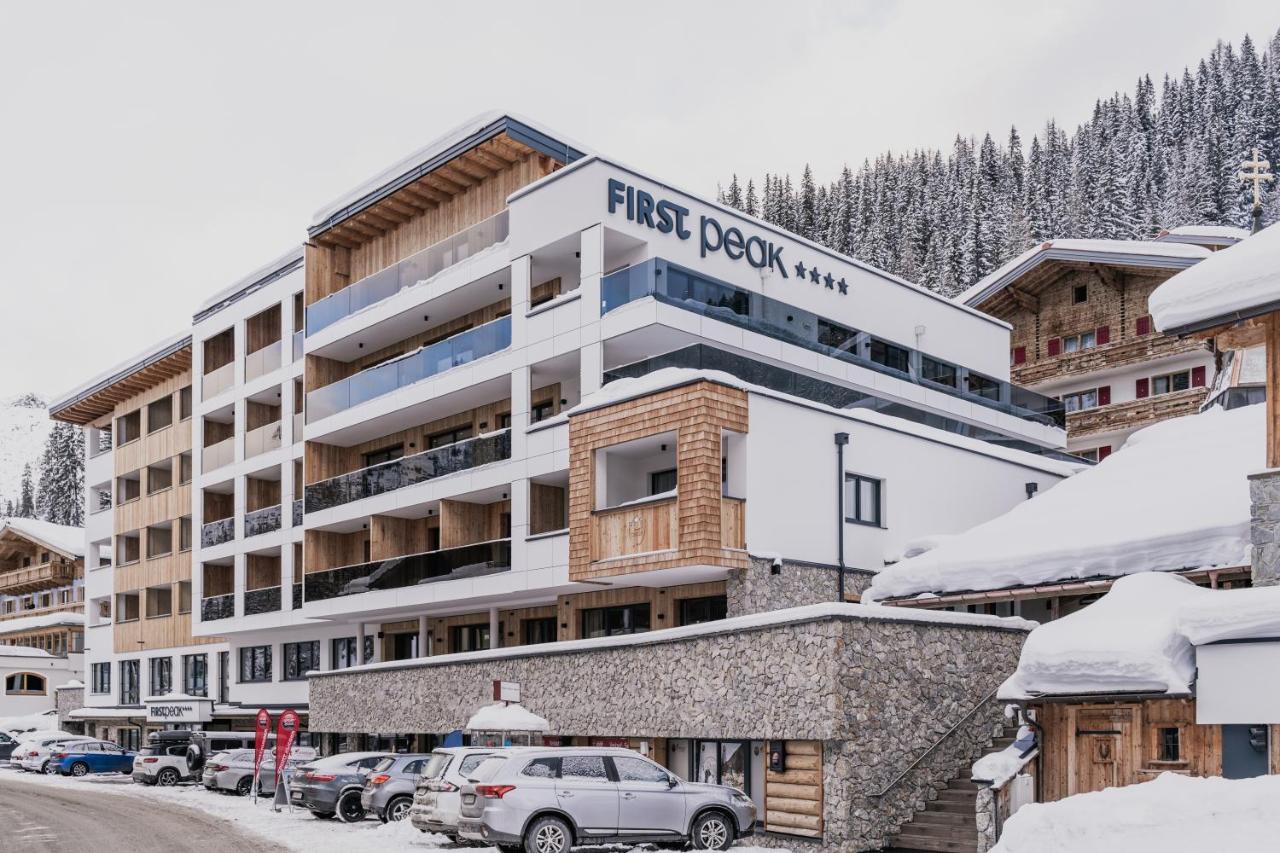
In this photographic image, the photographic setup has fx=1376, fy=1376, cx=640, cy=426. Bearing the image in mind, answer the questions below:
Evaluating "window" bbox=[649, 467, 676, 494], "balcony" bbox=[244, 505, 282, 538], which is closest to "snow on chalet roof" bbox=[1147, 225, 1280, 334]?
"window" bbox=[649, 467, 676, 494]

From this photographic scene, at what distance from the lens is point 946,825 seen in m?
21.1

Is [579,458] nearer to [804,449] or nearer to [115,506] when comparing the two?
[804,449]

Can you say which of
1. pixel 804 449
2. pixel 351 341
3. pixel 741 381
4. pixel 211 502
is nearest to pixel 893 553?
pixel 804 449

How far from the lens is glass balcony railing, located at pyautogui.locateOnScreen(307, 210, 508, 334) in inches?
1473

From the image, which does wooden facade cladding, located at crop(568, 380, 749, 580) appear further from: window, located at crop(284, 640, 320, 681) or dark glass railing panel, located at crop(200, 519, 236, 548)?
dark glass railing panel, located at crop(200, 519, 236, 548)

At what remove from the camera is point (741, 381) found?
28297mm

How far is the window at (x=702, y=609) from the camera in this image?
96.7 ft

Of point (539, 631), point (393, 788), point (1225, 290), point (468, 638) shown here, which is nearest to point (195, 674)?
point (468, 638)

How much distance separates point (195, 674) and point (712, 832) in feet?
124

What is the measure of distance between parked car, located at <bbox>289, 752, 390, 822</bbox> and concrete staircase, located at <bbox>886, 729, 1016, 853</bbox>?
466 inches

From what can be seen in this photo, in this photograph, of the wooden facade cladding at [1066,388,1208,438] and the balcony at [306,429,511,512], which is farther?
the wooden facade cladding at [1066,388,1208,438]

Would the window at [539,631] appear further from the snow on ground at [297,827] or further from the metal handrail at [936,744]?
the metal handrail at [936,744]

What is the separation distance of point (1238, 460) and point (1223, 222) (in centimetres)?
8510

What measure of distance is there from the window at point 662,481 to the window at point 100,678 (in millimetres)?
38109
